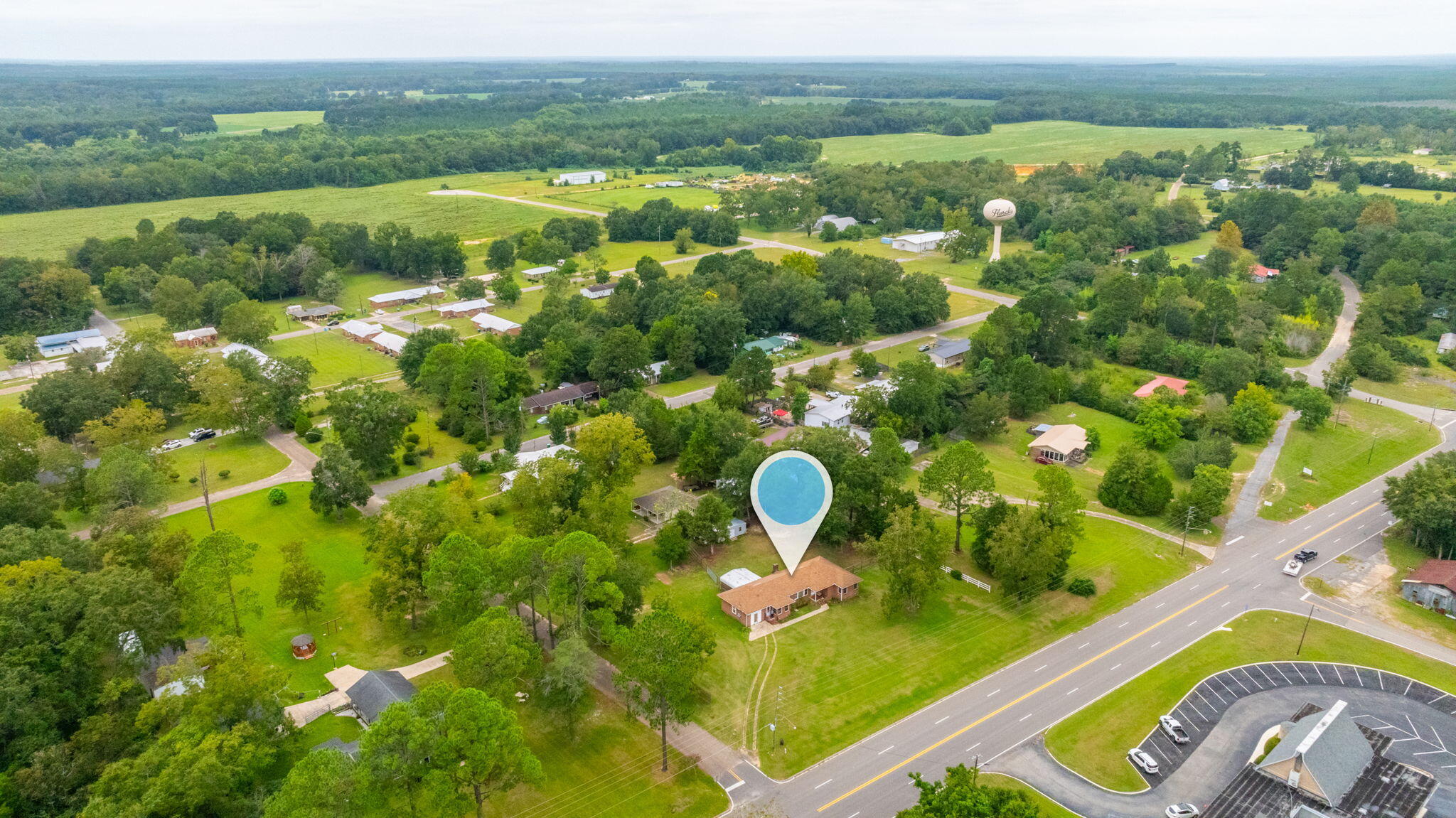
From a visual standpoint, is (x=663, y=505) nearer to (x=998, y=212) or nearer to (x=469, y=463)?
(x=469, y=463)

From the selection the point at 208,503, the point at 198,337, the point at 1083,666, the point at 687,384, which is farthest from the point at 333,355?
the point at 1083,666

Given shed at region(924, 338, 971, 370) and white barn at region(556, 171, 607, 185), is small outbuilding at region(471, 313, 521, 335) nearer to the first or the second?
shed at region(924, 338, 971, 370)

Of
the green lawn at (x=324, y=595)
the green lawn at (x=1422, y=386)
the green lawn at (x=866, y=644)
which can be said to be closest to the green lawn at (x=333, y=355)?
the green lawn at (x=324, y=595)

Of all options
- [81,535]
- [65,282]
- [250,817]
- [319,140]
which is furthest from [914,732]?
[319,140]

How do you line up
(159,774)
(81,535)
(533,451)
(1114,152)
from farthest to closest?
(1114,152) < (533,451) < (81,535) < (159,774)

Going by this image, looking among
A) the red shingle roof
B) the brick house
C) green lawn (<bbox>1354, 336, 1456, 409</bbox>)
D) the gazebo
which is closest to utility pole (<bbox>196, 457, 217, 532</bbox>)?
A: the gazebo

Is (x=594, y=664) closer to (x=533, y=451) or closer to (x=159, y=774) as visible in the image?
(x=159, y=774)
